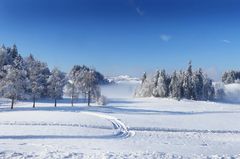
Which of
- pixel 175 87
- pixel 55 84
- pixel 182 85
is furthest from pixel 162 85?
pixel 55 84

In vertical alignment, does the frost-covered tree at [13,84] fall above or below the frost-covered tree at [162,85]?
below

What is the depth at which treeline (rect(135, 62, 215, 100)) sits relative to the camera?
151625 millimetres

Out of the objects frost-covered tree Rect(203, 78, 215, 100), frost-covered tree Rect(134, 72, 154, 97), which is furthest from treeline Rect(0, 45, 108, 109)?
frost-covered tree Rect(203, 78, 215, 100)

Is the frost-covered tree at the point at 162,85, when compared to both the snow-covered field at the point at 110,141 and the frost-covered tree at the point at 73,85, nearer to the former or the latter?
the frost-covered tree at the point at 73,85

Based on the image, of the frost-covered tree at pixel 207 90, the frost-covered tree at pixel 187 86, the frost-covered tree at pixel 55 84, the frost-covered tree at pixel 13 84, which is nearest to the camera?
the frost-covered tree at pixel 13 84

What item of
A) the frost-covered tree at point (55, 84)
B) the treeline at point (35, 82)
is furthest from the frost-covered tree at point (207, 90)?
the frost-covered tree at point (55, 84)

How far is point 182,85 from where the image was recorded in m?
152

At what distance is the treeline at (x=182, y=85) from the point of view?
152 m

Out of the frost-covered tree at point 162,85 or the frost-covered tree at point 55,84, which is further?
the frost-covered tree at point 162,85

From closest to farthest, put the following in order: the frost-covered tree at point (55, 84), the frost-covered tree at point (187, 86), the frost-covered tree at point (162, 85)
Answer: the frost-covered tree at point (55, 84) → the frost-covered tree at point (187, 86) → the frost-covered tree at point (162, 85)

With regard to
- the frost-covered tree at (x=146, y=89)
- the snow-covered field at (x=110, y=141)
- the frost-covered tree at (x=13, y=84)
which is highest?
the frost-covered tree at (x=146, y=89)

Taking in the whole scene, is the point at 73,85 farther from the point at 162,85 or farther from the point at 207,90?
the point at 207,90

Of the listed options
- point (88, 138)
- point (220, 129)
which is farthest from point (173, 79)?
point (88, 138)

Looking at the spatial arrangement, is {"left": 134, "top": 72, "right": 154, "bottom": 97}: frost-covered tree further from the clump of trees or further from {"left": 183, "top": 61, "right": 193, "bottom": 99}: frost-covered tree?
the clump of trees
